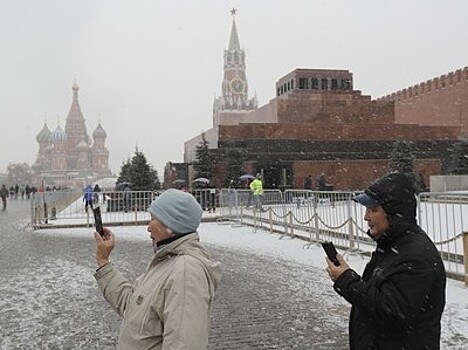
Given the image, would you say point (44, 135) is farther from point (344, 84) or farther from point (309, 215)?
point (309, 215)

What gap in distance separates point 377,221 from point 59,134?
116708 millimetres

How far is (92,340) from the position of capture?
5.25 meters

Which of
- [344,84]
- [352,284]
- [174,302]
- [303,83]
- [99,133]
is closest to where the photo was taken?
[174,302]

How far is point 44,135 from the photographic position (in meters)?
122

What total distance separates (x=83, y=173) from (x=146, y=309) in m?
111

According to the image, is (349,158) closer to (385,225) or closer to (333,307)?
(333,307)

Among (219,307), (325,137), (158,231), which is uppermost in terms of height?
(325,137)

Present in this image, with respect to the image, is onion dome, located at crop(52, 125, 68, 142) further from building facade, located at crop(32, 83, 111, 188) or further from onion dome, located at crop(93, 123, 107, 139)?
onion dome, located at crop(93, 123, 107, 139)

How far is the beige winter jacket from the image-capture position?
2.03 meters

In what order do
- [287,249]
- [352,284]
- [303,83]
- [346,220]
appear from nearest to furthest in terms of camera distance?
[352,284] → [346,220] → [287,249] → [303,83]

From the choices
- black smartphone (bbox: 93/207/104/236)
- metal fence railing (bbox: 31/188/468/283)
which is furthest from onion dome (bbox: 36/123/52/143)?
black smartphone (bbox: 93/207/104/236)

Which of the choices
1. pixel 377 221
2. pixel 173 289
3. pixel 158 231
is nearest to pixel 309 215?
pixel 377 221

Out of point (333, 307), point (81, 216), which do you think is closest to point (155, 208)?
point (333, 307)

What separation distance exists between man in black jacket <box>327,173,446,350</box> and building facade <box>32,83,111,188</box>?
349 ft
